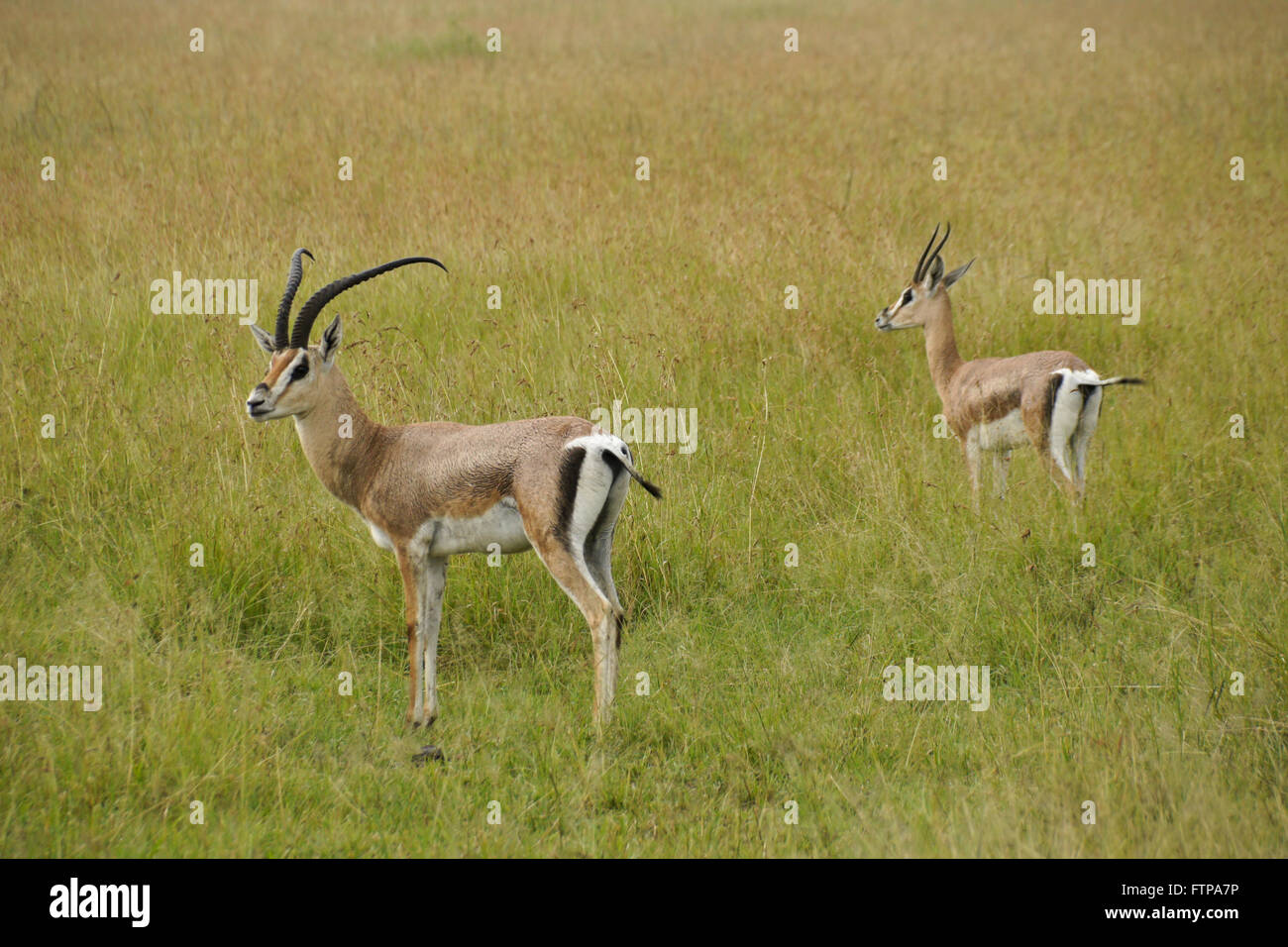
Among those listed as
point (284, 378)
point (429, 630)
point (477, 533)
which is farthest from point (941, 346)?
point (284, 378)

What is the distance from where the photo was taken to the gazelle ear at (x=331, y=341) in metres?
4.76

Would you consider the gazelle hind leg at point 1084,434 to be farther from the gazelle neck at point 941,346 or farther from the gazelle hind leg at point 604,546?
the gazelle hind leg at point 604,546

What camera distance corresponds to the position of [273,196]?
10156 mm

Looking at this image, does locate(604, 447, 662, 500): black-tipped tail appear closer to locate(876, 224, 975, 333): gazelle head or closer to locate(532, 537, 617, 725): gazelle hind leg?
locate(532, 537, 617, 725): gazelle hind leg

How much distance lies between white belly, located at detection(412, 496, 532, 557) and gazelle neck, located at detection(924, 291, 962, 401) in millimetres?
3526

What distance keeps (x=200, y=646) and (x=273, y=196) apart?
6.47 m

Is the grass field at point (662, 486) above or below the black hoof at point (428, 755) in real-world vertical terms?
above

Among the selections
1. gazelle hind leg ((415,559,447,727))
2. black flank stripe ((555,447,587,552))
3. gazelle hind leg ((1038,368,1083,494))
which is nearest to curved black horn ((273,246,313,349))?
gazelle hind leg ((415,559,447,727))

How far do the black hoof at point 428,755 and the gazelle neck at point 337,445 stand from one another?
108cm

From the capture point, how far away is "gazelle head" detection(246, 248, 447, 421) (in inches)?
179

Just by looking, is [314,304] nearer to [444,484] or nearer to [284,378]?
[284,378]

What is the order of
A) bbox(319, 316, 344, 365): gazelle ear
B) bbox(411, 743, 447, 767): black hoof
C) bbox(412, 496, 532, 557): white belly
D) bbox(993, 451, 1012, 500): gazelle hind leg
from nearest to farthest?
bbox(411, 743, 447, 767): black hoof → bbox(412, 496, 532, 557): white belly → bbox(319, 316, 344, 365): gazelle ear → bbox(993, 451, 1012, 500): gazelle hind leg

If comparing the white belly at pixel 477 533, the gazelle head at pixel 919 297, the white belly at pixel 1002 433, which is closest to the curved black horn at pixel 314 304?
the white belly at pixel 477 533

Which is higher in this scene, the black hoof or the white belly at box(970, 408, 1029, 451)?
the white belly at box(970, 408, 1029, 451)
